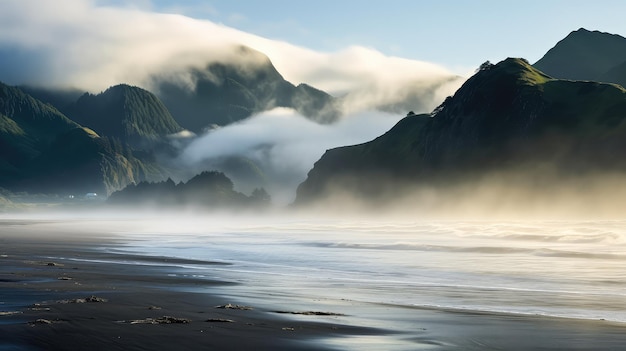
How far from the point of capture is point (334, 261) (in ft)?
144

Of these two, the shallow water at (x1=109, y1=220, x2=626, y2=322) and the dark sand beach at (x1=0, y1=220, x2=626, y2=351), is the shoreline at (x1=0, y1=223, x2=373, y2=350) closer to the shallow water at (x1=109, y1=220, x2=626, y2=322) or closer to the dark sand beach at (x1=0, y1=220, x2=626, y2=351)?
the dark sand beach at (x1=0, y1=220, x2=626, y2=351)

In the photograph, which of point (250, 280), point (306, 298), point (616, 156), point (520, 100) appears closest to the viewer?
point (306, 298)

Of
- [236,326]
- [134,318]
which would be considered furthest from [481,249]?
[134,318]

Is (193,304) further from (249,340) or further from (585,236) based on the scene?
(585,236)

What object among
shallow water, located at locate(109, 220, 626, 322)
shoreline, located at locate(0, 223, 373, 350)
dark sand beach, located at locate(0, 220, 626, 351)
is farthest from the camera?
→ shallow water, located at locate(109, 220, 626, 322)

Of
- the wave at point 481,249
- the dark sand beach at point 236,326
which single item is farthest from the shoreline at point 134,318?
the wave at point 481,249

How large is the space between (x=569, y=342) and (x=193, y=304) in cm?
1053

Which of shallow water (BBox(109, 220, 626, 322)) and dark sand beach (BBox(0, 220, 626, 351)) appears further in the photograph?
shallow water (BBox(109, 220, 626, 322))

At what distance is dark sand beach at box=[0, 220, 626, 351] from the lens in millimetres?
14977

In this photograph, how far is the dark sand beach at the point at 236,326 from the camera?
49.1 feet

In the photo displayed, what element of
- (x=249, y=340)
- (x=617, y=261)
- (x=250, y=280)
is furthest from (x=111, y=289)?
(x=617, y=261)

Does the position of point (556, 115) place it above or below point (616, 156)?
above

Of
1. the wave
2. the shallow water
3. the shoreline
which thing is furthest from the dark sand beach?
the wave

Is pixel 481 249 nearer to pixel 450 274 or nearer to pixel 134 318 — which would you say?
pixel 450 274
